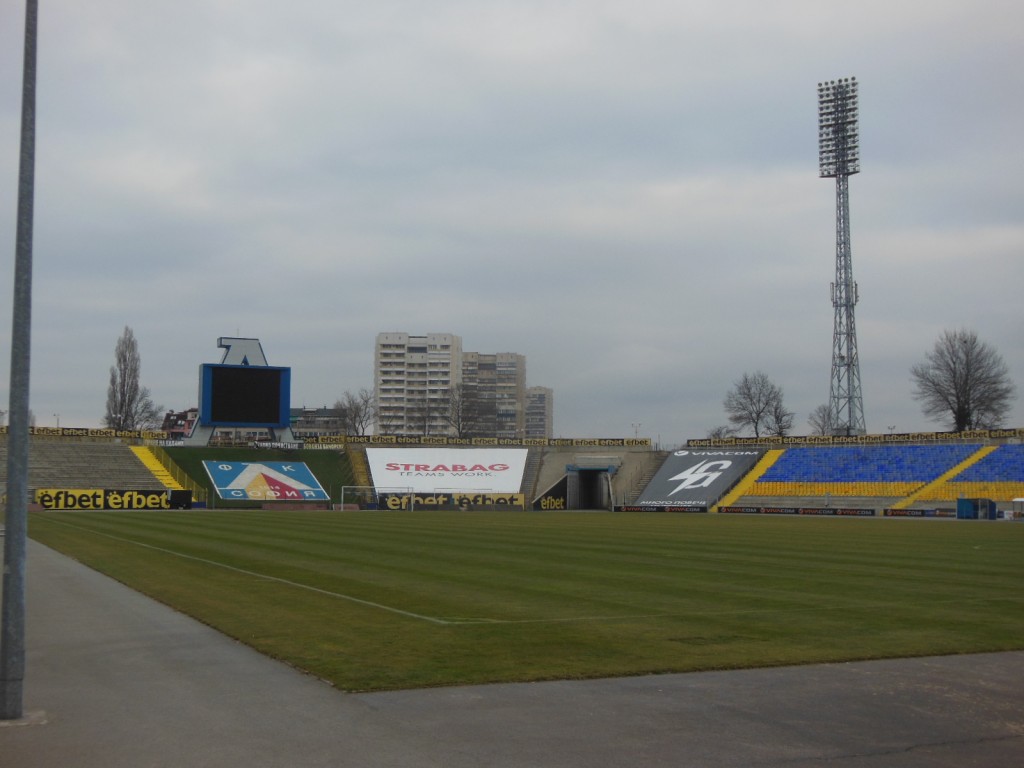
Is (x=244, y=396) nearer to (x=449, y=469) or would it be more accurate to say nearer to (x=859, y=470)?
(x=449, y=469)

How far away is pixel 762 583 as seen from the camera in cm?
2178

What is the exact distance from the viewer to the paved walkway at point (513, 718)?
322 inches

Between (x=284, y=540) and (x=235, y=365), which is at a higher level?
(x=235, y=365)

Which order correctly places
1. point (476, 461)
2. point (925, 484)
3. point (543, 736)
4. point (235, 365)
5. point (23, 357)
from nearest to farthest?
point (543, 736), point (23, 357), point (925, 484), point (235, 365), point (476, 461)

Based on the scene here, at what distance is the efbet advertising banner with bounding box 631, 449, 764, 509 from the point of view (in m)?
87.8

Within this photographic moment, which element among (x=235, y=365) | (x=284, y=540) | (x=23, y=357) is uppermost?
(x=235, y=365)

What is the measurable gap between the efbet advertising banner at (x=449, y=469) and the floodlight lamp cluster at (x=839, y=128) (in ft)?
140

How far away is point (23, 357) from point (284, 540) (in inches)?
1108

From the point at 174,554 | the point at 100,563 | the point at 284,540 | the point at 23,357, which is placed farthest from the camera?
the point at 284,540

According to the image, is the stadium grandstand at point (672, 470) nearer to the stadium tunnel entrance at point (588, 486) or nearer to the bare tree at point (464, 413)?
the stadium tunnel entrance at point (588, 486)

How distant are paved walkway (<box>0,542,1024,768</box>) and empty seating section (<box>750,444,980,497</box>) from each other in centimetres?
7148

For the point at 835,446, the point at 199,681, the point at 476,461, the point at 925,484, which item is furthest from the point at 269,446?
the point at 199,681

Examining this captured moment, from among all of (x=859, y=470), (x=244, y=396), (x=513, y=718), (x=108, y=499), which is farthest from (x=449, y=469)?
(x=513, y=718)

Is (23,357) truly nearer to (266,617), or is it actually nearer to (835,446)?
(266,617)
